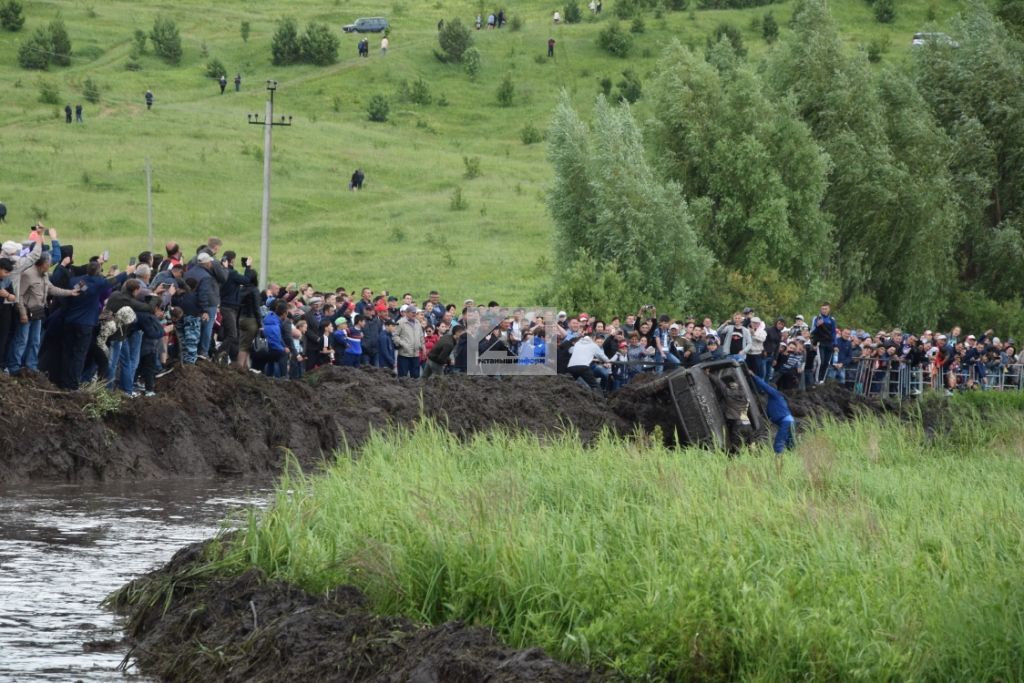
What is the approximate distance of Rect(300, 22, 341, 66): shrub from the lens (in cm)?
12156

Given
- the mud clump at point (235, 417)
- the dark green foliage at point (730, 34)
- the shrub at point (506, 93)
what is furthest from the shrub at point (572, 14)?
the mud clump at point (235, 417)

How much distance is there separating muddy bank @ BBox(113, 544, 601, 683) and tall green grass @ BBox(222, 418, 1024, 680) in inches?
11.6

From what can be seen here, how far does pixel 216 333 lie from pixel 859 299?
3324 cm

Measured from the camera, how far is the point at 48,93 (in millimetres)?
97250

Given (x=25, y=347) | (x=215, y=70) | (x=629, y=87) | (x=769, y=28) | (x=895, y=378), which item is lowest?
(x=895, y=378)

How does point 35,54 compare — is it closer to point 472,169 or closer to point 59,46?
point 59,46

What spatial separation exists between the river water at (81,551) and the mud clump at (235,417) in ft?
2.08

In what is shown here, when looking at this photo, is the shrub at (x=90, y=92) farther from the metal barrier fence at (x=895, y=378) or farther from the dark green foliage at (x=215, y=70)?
the metal barrier fence at (x=895, y=378)

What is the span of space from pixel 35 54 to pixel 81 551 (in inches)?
3939

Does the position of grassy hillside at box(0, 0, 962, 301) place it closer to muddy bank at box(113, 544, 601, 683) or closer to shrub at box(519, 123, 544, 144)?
shrub at box(519, 123, 544, 144)

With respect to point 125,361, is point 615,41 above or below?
above

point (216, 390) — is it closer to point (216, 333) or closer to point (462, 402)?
point (216, 333)

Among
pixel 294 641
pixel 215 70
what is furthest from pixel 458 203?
pixel 294 641

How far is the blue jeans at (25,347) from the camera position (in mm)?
21734
